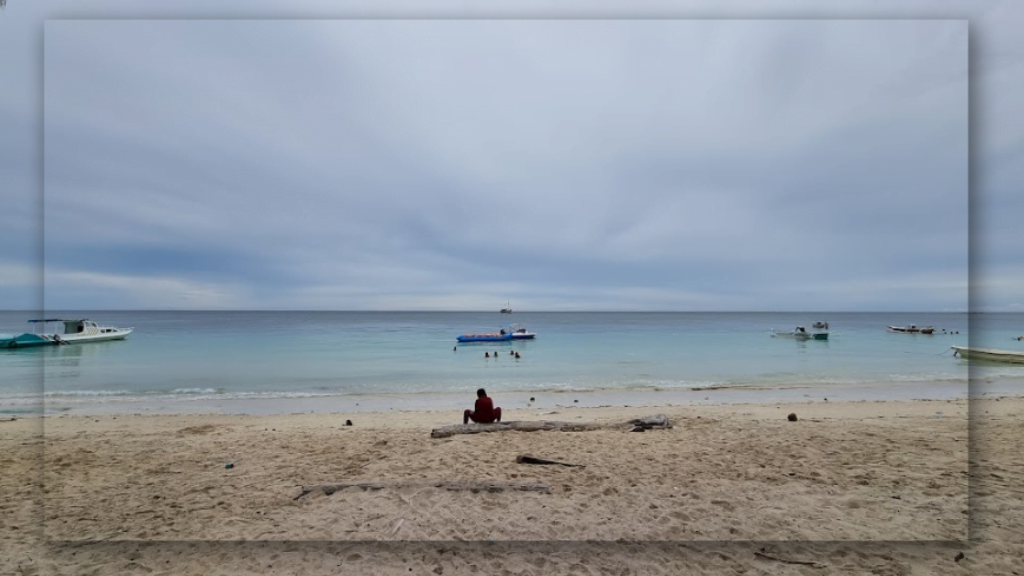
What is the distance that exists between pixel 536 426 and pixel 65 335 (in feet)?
150

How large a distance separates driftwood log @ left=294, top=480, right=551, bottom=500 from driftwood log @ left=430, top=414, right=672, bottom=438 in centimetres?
276

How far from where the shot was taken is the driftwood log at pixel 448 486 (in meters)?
5.18

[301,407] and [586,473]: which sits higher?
[586,473]

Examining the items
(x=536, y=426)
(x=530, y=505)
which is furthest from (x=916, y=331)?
(x=530, y=505)

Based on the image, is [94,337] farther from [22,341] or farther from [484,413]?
[484,413]

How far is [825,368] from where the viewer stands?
23.5 meters

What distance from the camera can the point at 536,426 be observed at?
8.66 metres

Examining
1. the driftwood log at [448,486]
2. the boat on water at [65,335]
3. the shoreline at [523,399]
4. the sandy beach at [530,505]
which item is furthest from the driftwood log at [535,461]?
the boat on water at [65,335]

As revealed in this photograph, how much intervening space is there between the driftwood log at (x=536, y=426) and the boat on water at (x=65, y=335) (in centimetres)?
4055

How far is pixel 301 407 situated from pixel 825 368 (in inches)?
975

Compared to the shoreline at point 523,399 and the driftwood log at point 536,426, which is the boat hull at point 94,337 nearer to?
the shoreline at point 523,399

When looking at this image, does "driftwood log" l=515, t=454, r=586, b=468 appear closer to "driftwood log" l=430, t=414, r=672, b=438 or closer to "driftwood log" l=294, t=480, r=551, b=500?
"driftwood log" l=294, t=480, r=551, b=500

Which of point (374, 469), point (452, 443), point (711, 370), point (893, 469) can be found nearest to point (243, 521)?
point (374, 469)

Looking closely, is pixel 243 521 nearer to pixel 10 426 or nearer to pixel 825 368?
pixel 10 426
